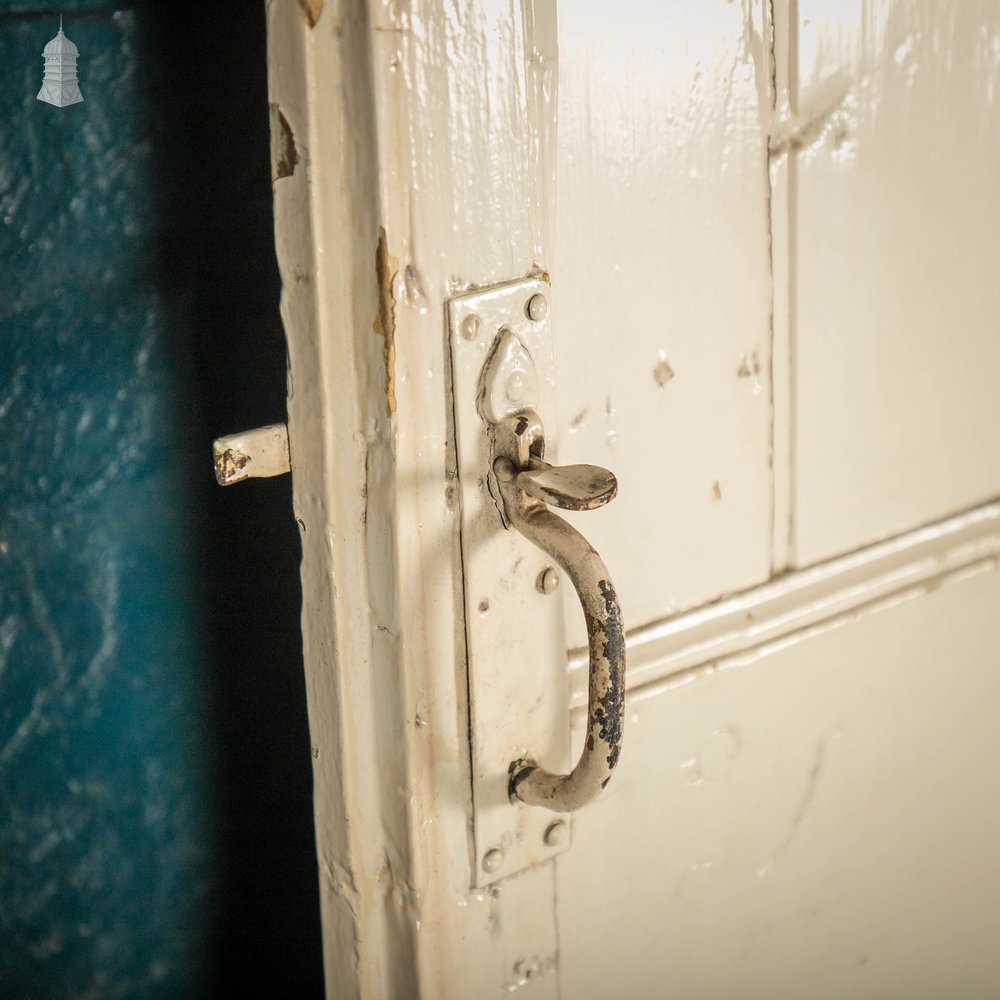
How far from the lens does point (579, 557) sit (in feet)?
2.12

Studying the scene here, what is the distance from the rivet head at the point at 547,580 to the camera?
0.71 metres

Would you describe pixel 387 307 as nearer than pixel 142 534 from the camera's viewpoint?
Yes

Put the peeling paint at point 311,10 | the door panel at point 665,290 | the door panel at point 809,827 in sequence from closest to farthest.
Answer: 1. the peeling paint at point 311,10
2. the door panel at point 665,290
3. the door panel at point 809,827

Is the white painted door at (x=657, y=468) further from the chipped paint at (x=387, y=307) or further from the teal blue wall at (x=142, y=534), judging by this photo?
the teal blue wall at (x=142, y=534)

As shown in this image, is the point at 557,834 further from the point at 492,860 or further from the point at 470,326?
the point at 470,326

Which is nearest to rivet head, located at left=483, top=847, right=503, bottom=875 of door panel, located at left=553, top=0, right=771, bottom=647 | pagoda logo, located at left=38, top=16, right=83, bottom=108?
door panel, located at left=553, top=0, right=771, bottom=647

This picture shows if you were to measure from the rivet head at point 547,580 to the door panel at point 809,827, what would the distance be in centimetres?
14

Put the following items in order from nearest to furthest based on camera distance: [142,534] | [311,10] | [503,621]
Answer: [311,10] < [503,621] < [142,534]

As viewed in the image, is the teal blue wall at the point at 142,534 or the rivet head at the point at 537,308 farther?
the teal blue wall at the point at 142,534

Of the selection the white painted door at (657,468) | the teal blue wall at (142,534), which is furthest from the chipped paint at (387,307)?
the teal blue wall at (142,534)

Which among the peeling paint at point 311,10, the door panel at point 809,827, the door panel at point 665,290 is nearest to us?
the peeling paint at point 311,10

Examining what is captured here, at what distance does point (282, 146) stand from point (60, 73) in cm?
22

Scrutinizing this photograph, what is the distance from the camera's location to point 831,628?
884 mm

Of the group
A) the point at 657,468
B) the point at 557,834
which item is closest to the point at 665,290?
the point at 657,468
